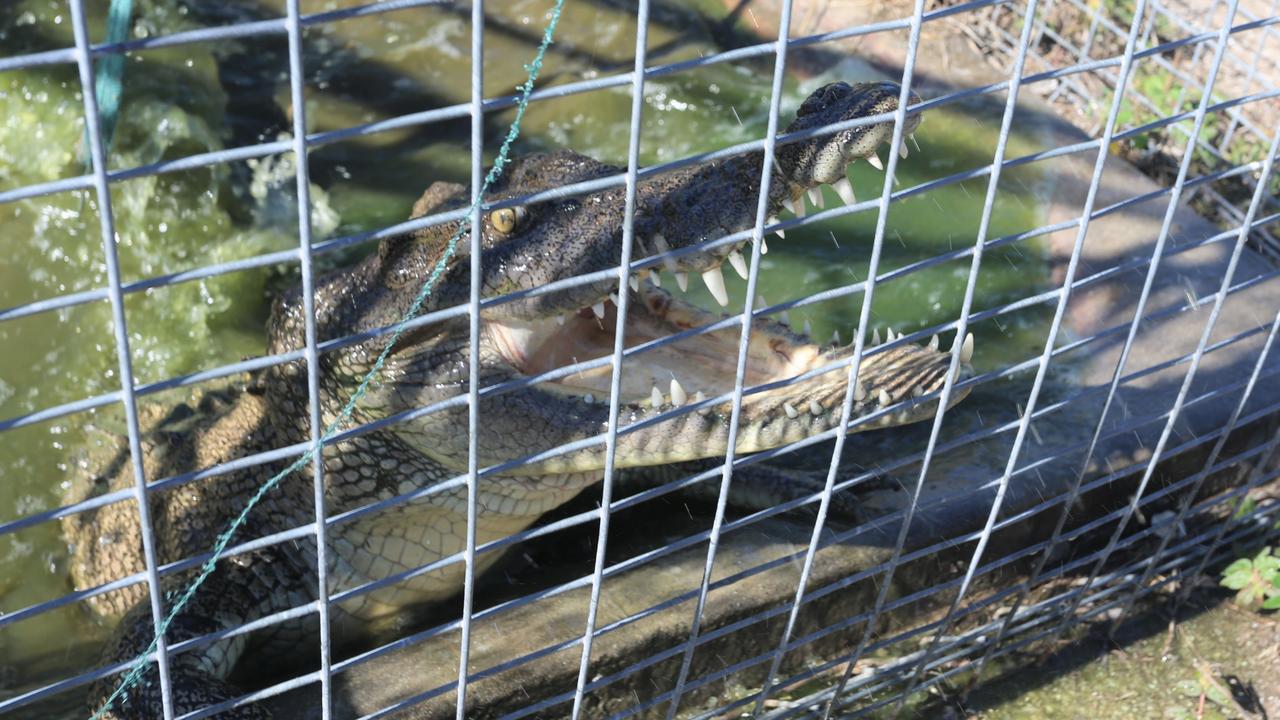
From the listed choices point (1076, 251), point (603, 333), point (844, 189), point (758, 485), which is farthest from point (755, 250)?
point (758, 485)

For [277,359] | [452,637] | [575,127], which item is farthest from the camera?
[575,127]

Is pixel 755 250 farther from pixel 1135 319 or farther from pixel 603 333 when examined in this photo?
pixel 603 333

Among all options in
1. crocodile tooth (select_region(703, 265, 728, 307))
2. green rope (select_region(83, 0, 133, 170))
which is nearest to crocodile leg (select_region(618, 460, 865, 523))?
crocodile tooth (select_region(703, 265, 728, 307))

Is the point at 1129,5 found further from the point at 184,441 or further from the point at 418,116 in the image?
the point at 418,116

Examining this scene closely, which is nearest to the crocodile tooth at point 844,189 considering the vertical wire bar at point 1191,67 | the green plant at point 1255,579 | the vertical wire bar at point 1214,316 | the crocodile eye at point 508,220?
the crocodile eye at point 508,220

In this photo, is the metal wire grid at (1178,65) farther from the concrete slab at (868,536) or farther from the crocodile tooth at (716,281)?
the crocodile tooth at (716,281)

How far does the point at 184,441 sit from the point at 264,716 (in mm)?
1096

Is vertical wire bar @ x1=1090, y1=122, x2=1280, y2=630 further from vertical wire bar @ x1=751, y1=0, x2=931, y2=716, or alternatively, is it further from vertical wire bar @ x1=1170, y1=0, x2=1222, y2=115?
vertical wire bar @ x1=1170, y1=0, x2=1222, y2=115

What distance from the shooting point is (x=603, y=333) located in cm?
282

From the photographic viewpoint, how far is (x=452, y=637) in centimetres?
264

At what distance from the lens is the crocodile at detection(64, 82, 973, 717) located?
2244mm

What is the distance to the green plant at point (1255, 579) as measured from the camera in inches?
125

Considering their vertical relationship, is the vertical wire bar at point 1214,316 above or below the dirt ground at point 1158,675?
above

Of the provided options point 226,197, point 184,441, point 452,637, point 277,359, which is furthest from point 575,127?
point 277,359
